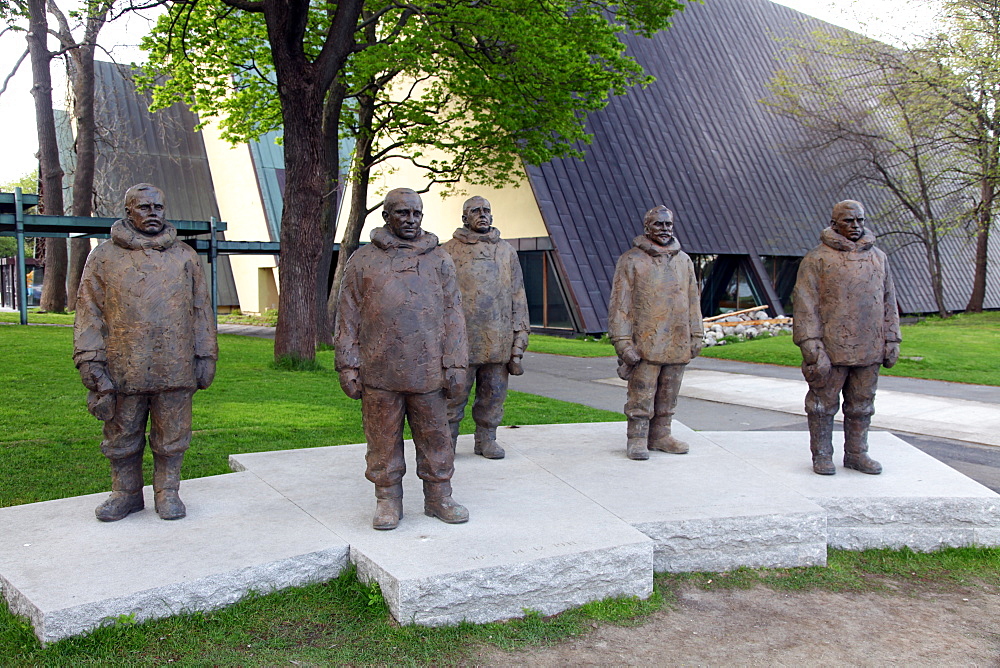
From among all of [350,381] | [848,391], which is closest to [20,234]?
[350,381]

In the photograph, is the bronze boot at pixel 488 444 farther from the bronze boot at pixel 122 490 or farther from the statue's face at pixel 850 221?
the statue's face at pixel 850 221

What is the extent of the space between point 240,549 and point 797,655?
9.12 ft

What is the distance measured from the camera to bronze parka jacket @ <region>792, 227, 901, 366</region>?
5.81 metres

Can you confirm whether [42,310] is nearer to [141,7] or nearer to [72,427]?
[141,7]

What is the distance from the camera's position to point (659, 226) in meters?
6.42

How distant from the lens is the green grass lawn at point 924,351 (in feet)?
46.9

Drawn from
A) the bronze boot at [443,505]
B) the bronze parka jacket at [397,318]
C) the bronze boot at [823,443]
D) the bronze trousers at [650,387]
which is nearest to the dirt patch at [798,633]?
the bronze boot at [443,505]

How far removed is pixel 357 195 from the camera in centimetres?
1861

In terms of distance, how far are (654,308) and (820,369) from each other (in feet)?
4.15

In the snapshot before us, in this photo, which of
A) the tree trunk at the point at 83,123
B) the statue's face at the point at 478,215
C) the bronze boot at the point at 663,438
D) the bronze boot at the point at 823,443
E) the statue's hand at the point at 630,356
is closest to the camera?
the bronze boot at the point at 823,443

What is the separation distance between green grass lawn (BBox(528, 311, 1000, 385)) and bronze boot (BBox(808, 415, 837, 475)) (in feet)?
28.6

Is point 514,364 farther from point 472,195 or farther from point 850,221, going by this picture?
point 472,195

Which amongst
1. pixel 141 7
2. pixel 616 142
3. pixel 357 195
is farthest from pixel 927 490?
pixel 616 142

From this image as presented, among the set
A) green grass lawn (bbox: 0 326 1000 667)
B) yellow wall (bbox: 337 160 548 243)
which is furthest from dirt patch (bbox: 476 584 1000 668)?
yellow wall (bbox: 337 160 548 243)
